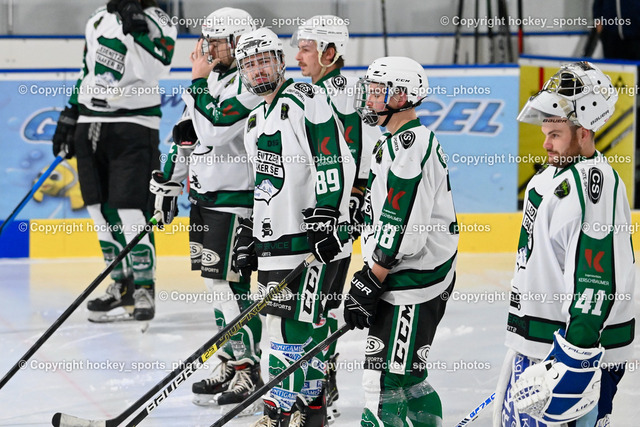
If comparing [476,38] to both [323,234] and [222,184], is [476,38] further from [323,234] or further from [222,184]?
[323,234]

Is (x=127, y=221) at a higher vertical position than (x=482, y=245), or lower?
higher

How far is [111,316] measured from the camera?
19.2ft

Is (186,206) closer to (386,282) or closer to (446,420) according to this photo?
(446,420)

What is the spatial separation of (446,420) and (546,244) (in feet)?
5.84

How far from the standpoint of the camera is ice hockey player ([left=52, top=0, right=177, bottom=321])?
5680 millimetres

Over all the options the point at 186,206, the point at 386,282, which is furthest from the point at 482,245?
the point at 386,282

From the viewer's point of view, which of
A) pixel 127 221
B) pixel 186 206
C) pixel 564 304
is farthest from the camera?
pixel 186 206

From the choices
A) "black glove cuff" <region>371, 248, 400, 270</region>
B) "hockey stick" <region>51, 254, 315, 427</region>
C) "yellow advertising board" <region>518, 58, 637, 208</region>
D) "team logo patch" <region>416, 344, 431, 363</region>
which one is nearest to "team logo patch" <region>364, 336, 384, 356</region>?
"team logo patch" <region>416, 344, 431, 363</region>

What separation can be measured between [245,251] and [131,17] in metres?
2.09

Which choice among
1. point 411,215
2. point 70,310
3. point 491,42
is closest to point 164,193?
point 70,310

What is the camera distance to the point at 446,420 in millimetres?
4152

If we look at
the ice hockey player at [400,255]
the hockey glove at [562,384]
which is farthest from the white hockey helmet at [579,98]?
the ice hockey player at [400,255]

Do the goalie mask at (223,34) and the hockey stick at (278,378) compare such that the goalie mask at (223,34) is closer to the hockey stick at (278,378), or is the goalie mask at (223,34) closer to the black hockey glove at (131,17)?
the black hockey glove at (131,17)

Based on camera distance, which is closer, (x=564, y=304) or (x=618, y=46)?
(x=564, y=304)
